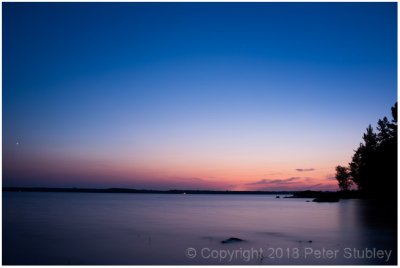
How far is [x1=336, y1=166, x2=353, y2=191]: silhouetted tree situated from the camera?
99500mm

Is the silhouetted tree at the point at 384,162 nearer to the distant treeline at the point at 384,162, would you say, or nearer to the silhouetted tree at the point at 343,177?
the distant treeline at the point at 384,162

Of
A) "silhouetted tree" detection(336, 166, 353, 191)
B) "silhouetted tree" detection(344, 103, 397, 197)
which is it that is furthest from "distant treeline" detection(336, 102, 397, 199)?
"silhouetted tree" detection(336, 166, 353, 191)

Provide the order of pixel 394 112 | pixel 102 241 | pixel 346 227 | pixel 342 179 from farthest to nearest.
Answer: pixel 342 179, pixel 394 112, pixel 346 227, pixel 102 241

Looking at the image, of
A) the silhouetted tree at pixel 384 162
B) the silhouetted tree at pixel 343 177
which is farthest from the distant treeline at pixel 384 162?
the silhouetted tree at pixel 343 177

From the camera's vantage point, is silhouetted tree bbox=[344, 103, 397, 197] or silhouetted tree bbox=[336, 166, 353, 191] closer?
silhouetted tree bbox=[344, 103, 397, 197]

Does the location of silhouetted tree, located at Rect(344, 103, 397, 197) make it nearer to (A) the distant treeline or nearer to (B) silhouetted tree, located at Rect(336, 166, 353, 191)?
(A) the distant treeline

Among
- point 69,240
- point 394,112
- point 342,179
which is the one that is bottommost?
point 69,240

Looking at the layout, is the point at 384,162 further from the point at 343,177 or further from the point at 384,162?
the point at 343,177

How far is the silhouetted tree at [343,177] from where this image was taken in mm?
99500

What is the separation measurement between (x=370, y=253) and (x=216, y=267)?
995cm

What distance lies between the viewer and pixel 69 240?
24266 millimetres

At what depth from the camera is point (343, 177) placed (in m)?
99.8

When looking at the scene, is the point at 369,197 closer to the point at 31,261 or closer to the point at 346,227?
the point at 346,227

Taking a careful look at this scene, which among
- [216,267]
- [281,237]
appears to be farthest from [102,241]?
[281,237]
